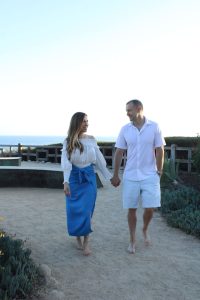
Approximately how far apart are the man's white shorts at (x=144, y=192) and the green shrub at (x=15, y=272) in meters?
1.55

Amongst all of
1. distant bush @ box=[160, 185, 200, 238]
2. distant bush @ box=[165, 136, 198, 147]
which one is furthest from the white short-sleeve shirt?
distant bush @ box=[165, 136, 198, 147]

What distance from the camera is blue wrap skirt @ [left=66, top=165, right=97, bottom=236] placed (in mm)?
5969

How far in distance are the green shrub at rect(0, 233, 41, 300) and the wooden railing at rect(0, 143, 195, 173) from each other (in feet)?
39.7

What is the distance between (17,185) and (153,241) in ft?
23.2

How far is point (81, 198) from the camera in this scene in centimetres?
599

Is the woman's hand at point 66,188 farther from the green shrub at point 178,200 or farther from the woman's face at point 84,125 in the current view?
the green shrub at point 178,200

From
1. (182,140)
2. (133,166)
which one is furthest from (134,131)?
(182,140)

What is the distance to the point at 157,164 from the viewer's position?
19.8 ft

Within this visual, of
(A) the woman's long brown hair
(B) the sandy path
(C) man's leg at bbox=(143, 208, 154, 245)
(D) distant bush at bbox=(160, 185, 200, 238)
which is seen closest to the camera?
(B) the sandy path

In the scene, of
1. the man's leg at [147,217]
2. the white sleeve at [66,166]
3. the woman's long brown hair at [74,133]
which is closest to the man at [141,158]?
the man's leg at [147,217]

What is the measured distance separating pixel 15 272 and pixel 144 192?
82.9 inches

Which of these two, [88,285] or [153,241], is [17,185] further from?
[88,285]

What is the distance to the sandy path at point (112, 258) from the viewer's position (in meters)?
4.70

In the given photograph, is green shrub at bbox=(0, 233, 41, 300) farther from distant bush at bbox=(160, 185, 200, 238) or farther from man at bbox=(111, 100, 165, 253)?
distant bush at bbox=(160, 185, 200, 238)
